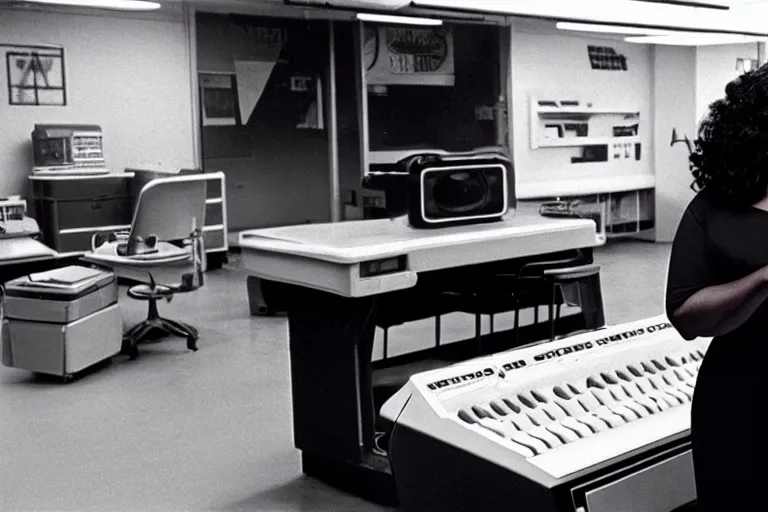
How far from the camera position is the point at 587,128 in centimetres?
1082

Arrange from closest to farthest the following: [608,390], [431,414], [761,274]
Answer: [761,274]
[431,414]
[608,390]

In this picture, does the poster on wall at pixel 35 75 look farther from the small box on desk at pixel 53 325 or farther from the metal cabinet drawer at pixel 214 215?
the small box on desk at pixel 53 325

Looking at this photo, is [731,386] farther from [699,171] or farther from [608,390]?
[608,390]

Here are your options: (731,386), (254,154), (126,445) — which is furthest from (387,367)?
(254,154)

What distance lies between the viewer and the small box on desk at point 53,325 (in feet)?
16.4

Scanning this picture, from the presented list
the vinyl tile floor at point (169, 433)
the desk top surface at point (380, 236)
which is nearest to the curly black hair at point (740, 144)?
the desk top surface at point (380, 236)

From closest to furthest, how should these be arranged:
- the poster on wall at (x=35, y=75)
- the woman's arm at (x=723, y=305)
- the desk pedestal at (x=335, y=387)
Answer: the woman's arm at (x=723, y=305)
the desk pedestal at (x=335, y=387)
the poster on wall at (x=35, y=75)

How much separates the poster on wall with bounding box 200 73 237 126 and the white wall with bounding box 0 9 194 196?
0.29 metres

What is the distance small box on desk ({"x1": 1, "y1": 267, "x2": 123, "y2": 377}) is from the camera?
500 cm

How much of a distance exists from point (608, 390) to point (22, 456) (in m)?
2.82

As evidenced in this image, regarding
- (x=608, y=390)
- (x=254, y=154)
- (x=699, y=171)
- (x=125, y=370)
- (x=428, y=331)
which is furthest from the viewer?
(x=254, y=154)

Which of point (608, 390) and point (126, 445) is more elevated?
point (608, 390)

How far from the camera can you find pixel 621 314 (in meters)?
6.58

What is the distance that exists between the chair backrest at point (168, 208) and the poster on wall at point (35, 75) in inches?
131
